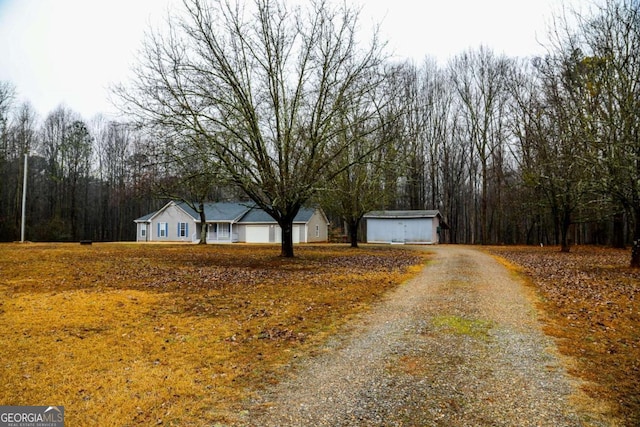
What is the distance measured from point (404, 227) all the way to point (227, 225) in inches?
666

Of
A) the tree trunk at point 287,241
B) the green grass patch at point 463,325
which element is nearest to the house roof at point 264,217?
the tree trunk at point 287,241

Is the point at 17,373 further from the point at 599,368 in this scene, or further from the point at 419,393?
the point at 599,368

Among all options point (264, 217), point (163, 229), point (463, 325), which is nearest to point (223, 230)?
point (264, 217)

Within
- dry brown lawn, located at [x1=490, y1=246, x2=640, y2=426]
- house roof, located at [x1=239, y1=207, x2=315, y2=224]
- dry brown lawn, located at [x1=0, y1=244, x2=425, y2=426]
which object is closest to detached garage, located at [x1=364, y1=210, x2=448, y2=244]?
house roof, located at [x1=239, y1=207, x2=315, y2=224]

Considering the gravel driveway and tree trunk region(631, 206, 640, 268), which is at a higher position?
tree trunk region(631, 206, 640, 268)

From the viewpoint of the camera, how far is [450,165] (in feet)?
143

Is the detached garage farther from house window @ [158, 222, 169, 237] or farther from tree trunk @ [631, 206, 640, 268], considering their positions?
tree trunk @ [631, 206, 640, 268]

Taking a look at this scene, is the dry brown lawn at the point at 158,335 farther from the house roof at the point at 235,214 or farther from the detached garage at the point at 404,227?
the house roof at the point at 235,214

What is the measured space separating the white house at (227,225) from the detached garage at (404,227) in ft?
19.0

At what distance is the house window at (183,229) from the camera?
40.5 m

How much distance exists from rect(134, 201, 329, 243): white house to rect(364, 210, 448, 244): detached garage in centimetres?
580

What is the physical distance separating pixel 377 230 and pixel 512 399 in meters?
35.1

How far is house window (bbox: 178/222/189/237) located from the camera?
40.5m

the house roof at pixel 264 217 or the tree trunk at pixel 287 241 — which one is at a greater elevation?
the house roof at pixel 264 217
